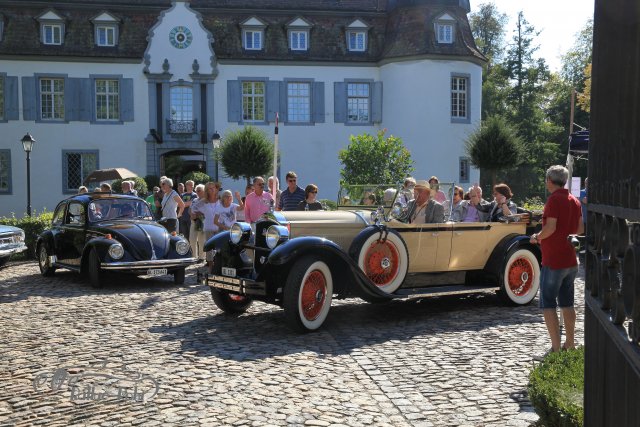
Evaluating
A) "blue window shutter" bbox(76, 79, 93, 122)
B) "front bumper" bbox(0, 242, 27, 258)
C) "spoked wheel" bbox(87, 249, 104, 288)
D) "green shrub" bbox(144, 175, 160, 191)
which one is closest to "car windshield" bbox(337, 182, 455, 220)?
"spoked wheel" bbox(87, 249, 104, 288)

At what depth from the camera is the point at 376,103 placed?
30.2 meters

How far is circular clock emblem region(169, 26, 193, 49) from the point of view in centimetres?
2909

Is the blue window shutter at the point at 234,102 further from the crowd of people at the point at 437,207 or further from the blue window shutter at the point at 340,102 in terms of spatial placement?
the crowd of people at the point at 437,207

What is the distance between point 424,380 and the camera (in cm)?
548

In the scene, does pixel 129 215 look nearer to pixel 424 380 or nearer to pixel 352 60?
pixel 424 380

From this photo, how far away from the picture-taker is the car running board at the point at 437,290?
7990 millimetres

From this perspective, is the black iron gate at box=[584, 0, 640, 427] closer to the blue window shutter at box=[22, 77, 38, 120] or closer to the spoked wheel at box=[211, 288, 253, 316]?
the spoked wheel at box=[211, 288, 253, 316]

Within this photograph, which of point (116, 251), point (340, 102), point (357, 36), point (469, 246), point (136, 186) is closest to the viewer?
point (469, 246)

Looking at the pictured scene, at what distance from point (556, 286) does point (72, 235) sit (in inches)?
328

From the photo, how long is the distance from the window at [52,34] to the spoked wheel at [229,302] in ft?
77.4

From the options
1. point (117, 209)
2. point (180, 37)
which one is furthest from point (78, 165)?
point (117, 209)

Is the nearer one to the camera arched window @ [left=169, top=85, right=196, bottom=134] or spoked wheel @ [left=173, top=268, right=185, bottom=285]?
spoked wheel @ [left=173, top=268, right=185, bottom=285]

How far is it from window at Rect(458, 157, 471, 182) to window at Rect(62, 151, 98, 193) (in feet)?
48.1

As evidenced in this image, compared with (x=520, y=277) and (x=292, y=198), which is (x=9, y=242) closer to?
Result: (x=292, y=198)
